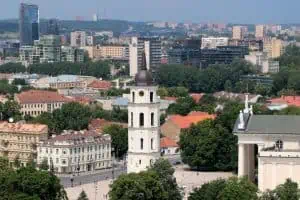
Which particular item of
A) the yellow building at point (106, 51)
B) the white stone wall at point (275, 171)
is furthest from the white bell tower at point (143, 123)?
the yellow building at point (106, 51)

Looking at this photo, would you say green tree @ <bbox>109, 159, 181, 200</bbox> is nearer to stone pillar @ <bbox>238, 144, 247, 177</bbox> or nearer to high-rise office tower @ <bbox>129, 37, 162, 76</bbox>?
stone pillar @ <bbox>238, 144, 247, 177</bbox>

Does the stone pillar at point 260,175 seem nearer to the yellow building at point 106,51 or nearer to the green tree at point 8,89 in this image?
the green tree at point 8,89

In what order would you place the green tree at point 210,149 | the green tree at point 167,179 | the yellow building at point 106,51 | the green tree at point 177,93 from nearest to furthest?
the green tree at point 167,179 → the green tree at point 210,149 → the green tree at point 177,93 → the yellow building at point 106,51

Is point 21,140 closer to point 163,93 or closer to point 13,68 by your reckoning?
point 163,93

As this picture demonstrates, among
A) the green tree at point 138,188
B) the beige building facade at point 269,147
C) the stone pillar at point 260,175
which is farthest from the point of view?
the stone pillar at point 260,175

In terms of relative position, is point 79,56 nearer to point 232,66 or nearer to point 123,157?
point 232,66

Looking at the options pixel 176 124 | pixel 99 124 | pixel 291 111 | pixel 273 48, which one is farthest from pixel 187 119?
pixel 273 48
